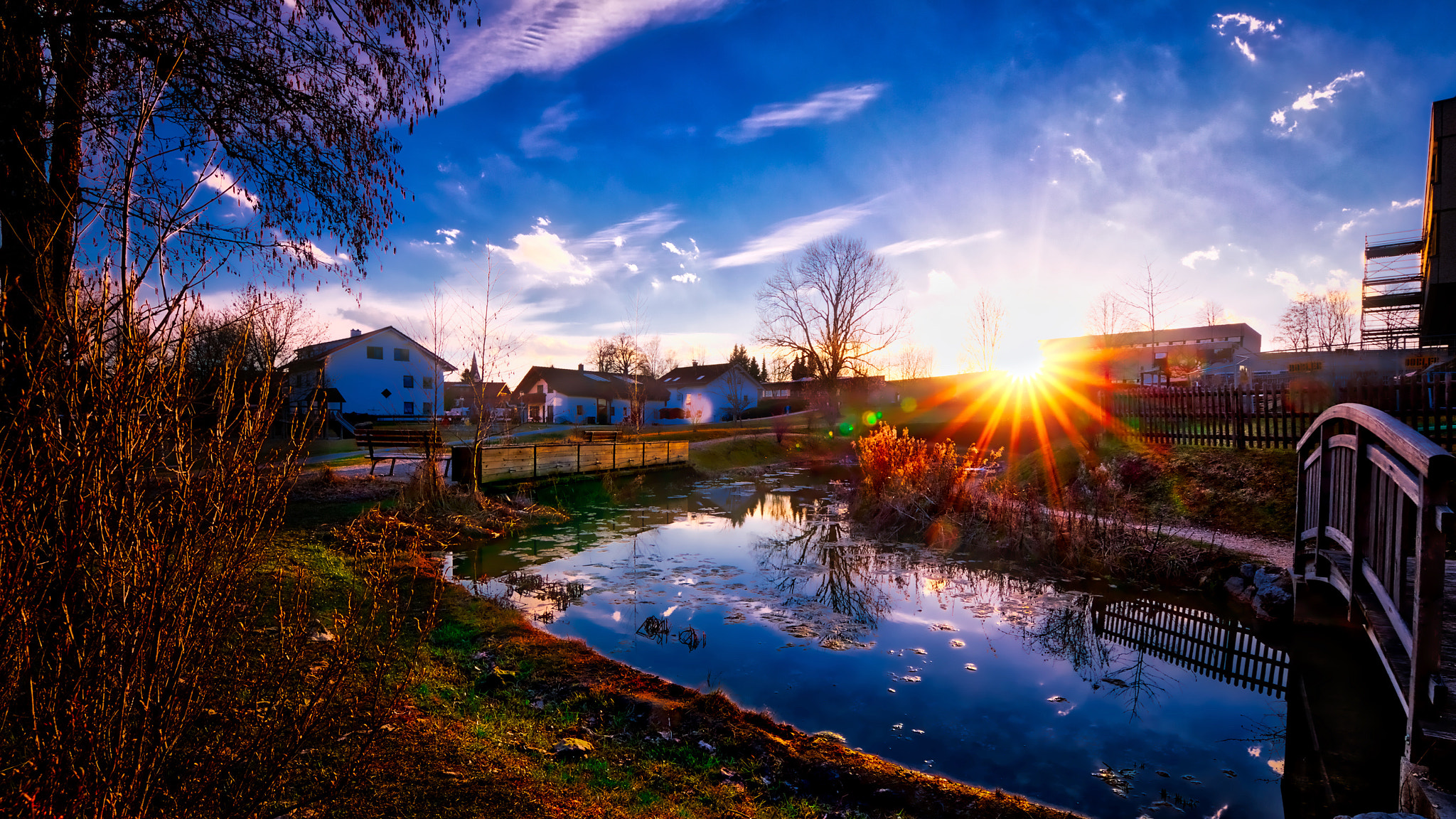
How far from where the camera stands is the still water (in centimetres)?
456

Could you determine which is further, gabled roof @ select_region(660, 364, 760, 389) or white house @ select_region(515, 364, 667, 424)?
gabled roof @ select_region(660, 364, 760, 389)

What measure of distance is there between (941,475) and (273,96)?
39.5ft

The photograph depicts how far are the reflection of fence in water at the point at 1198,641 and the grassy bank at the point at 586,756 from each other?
3.71m

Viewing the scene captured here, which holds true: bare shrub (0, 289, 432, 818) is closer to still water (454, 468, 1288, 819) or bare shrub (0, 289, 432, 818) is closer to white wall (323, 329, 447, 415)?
still water (454, 468, 1288, 819)

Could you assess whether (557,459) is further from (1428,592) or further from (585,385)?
(585,385)

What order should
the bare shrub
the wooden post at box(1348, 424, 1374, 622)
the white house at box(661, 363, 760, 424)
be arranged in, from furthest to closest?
the white house at box(661, 363, 760, 424)
the wooden post at box(1348, 424, 1374, 622)
the bare shrub

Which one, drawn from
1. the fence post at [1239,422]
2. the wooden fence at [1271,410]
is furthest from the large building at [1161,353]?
the fence post at [1239,422]

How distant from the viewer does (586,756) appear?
13.1 feet

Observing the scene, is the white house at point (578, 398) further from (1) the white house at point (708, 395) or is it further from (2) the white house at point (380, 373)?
(2) the white house at point (380, 373)

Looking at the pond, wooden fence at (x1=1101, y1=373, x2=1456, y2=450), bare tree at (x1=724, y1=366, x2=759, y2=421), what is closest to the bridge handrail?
the pond

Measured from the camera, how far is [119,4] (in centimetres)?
410

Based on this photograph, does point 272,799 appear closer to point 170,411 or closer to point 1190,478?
point 170,411

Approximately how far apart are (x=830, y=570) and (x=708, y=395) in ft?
161

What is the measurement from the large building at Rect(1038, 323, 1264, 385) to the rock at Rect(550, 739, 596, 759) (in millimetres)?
34175
